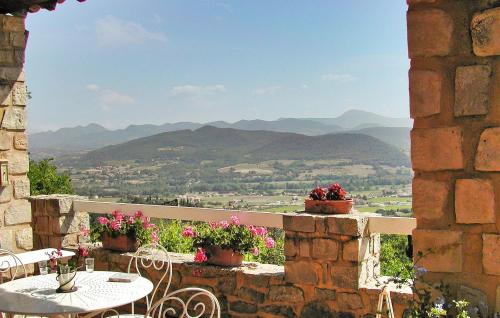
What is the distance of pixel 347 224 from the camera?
3.69 m

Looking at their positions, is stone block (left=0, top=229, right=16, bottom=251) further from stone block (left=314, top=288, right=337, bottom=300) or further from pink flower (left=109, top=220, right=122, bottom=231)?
stone block (left=314, top=288, right=337, bottom=300)

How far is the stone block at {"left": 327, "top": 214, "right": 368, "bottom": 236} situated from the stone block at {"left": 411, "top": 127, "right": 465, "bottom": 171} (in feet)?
4.63

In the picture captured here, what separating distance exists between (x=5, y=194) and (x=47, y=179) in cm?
407

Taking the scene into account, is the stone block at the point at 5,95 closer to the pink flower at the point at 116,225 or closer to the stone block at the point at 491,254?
the pink flower at the point at 116,225

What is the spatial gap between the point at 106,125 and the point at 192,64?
9520mm

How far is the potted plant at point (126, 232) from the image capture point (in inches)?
199

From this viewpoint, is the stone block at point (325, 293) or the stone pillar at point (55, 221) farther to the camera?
the stone pillar at point (55, 221)

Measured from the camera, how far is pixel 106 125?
23953mm

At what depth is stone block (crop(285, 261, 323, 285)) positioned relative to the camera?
385 centimetres

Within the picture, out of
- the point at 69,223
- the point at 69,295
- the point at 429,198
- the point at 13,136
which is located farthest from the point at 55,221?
the point at 429,198

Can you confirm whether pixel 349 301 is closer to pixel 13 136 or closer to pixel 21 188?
pixel 21 188

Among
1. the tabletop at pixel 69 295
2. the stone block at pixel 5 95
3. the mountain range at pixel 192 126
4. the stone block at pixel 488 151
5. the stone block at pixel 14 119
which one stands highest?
the mountain range at pixel 192 126

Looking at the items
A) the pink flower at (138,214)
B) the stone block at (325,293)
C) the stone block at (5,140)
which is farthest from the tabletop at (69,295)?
the stone block at (5,140)

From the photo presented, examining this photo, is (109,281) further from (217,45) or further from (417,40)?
(217,45)
